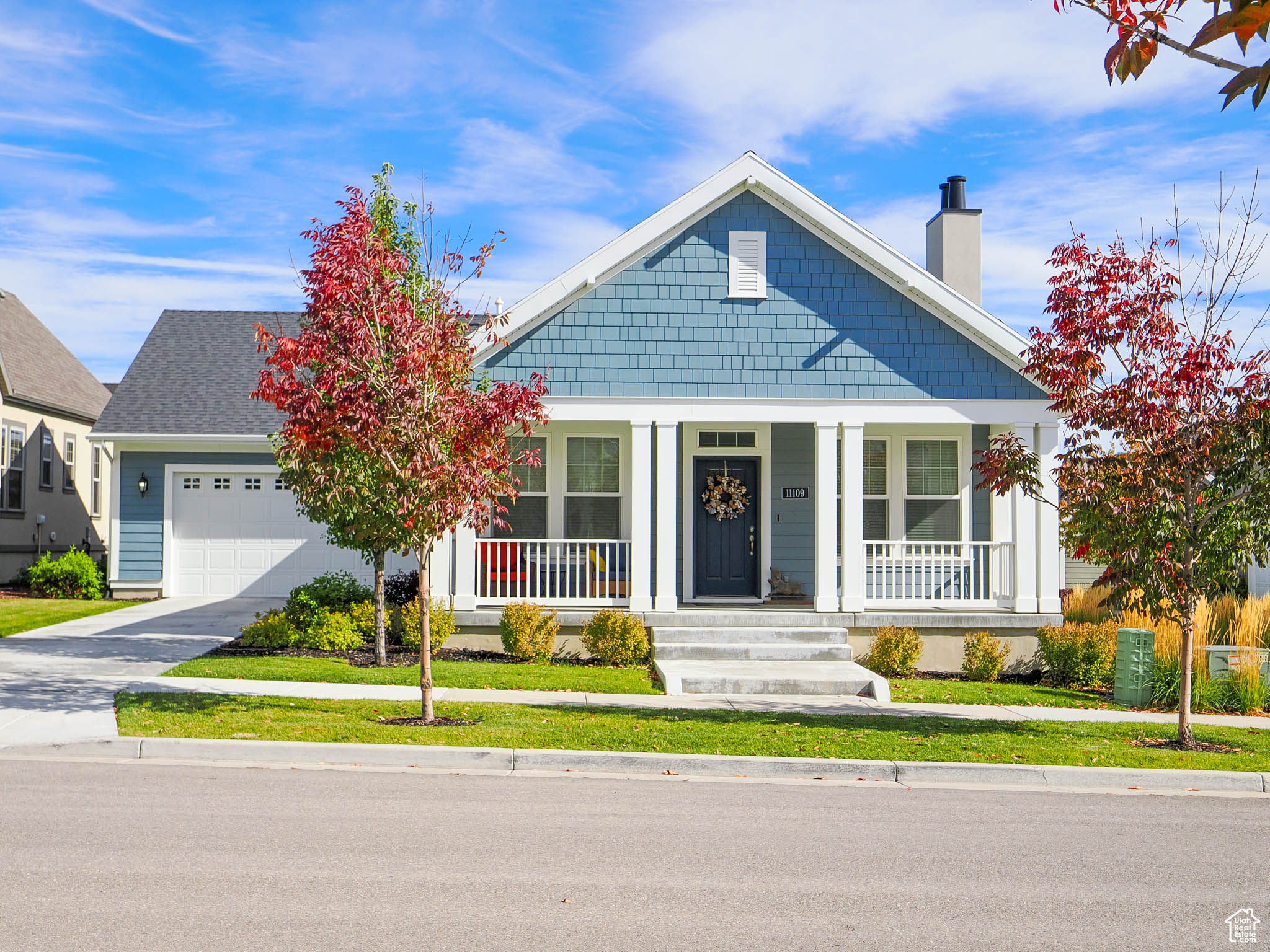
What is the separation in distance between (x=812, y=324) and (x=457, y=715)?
307 inches

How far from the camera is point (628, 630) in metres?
14.5

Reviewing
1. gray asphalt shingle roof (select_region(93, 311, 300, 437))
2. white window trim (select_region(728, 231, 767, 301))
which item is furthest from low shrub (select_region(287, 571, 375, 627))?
white window trim (select_region(728, 231, 767, 301))

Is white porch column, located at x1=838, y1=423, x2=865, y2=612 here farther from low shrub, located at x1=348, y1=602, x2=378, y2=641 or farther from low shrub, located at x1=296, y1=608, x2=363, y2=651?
low shrub, located at x1=296, y1=608, x2=363, y2=651

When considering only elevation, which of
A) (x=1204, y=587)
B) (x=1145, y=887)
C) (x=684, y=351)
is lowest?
(x=1145, y=887)

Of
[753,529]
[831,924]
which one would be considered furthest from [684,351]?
[831,924]

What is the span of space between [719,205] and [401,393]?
7.17 meters

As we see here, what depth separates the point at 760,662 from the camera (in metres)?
14.1

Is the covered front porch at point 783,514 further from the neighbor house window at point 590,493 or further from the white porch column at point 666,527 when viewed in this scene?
the white porch column at point 666,527

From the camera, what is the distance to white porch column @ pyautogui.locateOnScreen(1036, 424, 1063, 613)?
1523cm

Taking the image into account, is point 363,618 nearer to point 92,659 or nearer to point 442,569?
point 442,569

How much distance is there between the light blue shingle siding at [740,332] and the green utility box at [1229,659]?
4.29m

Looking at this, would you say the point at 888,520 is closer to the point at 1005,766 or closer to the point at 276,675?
the point at 1005,766

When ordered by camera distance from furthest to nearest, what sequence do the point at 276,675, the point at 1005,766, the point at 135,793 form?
the point at 276,675, the point at 1005,766, the point at 135,793

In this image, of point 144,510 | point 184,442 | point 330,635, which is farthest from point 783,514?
point 144,510
